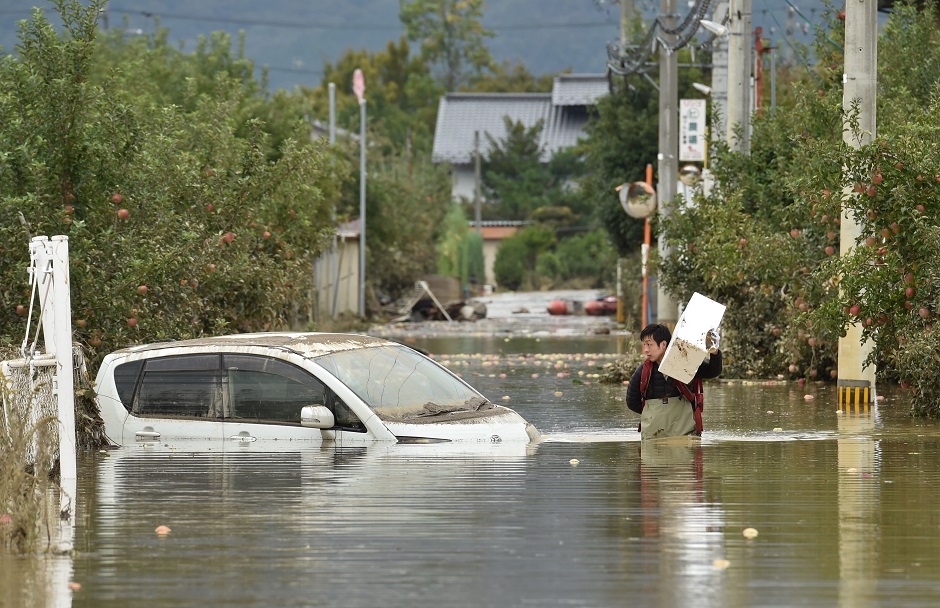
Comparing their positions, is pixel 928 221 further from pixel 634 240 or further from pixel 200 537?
pixel 634 240

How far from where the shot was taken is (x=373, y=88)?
3762 inches

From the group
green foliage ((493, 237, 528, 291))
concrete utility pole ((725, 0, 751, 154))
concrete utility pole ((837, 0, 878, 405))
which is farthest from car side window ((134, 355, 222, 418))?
green foliage ((493, 237, 528, 291))

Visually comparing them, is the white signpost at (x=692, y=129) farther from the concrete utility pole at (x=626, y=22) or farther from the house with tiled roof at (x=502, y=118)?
the house with tiled roof at (x=502, y=118)

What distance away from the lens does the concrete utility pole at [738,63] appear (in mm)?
24422

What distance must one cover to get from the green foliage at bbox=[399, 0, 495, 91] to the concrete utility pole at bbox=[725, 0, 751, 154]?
75395 mm

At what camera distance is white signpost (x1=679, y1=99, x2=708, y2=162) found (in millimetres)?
29969

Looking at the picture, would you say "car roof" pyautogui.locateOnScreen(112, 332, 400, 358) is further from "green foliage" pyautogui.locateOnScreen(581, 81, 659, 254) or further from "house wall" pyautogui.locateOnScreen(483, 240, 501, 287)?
"house wall" pyautogui.locateOnScreen(483, 240, 501, 287)

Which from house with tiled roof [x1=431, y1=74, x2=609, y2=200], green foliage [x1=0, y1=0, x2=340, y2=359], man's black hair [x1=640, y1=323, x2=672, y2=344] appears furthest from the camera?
house with tiled roof [x1=431, y1=74, x2=609, y2=200]

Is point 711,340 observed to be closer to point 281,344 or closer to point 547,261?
point 281,344

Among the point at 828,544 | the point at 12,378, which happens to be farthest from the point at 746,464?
the point at 12,378

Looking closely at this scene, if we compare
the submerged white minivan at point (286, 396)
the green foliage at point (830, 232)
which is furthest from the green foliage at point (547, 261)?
the submerged white minivan at point (286, 396)

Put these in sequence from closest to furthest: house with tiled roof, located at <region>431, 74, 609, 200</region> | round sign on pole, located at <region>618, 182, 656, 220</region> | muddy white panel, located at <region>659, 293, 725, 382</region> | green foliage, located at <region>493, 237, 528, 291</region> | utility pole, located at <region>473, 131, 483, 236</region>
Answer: muddy white panel, located at <region>659, 293, 725, 382</region>, round sign on pole, located at <region>618, 182, 656, 220</region>, green foliage, located at <region>493, 237, 528, 291</region>, utility pole, located at <region>473, 131, 483, 236</region>, house with tiled roof, located at <region>431, 74, 609, 200</region>

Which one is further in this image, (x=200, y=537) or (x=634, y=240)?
(x=634, y=240)

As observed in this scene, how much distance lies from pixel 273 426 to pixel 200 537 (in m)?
3.51
